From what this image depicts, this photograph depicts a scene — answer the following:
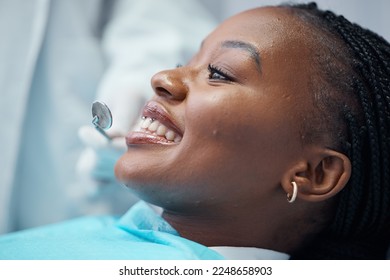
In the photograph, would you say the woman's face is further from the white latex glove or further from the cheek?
the white latex glove

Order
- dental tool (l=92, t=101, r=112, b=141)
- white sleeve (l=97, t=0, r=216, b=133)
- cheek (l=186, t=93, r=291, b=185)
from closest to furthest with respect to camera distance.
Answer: cheek (l=186, t=93, r=291, b=185) < dental tool (l=92, t=101, r=112, b=141) < white sleeve (l=97, t=0, r=216, b=133)

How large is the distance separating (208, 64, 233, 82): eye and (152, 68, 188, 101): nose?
5cm

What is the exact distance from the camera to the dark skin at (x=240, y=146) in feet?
2.77

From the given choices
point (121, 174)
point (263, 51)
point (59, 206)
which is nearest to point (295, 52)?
point (263, 51)

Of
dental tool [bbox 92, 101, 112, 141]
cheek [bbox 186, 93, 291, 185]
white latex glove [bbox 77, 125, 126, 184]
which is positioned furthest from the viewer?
white latex glove [bbox 77, 125, 126, 184]

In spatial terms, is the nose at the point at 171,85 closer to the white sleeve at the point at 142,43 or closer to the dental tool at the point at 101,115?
the dental tool at the point at 101,115

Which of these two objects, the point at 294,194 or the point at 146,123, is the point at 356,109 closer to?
the point at 294,194

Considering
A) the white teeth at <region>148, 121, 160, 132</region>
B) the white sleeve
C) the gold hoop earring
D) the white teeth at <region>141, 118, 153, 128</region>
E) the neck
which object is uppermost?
the white sleeve

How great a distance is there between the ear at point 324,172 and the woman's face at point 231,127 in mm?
19

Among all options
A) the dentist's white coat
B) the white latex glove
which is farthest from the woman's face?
the dentist's white coat

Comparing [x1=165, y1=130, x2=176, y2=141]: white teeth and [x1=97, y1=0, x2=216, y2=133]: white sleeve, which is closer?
[x1=165, y1=130, x2=176, y2=141]: white teeth

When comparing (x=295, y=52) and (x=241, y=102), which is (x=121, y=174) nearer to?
(x=241, y=102)

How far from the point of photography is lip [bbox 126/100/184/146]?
0.88 metres

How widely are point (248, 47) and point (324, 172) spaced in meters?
0.25
